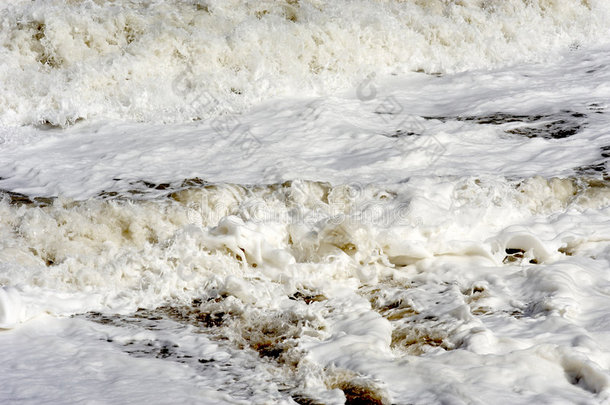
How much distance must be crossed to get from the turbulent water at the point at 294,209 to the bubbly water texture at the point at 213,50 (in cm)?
4

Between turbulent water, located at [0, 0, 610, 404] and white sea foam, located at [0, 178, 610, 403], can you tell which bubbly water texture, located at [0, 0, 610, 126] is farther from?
white sea foam, located at [0, 178, 610, 403]

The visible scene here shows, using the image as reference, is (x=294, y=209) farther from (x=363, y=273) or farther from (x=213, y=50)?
(x=213, y=50)

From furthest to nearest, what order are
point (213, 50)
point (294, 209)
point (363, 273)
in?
point (213, 50) → point (294, 209) → point (363, 273)

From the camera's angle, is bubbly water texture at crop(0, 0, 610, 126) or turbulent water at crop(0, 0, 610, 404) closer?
turbulent water at crop(0, 0, 610, 404)

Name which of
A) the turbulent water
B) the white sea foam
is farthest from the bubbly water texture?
the white sea foam

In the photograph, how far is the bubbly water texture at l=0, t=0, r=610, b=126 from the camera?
916 cm

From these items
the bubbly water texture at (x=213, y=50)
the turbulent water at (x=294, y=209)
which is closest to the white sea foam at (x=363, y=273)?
the turbulent water at (x=294, y=209)

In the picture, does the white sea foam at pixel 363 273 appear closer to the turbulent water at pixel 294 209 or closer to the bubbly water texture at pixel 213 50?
the turbulent water at pixel 294 209

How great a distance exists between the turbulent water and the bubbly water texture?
0.04 metres

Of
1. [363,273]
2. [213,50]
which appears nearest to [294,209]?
[363,273]

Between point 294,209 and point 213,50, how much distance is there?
199 inches

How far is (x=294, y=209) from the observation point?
5.81 m

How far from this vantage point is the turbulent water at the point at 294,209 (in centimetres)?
353

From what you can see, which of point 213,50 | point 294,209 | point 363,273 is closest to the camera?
point 363,273
